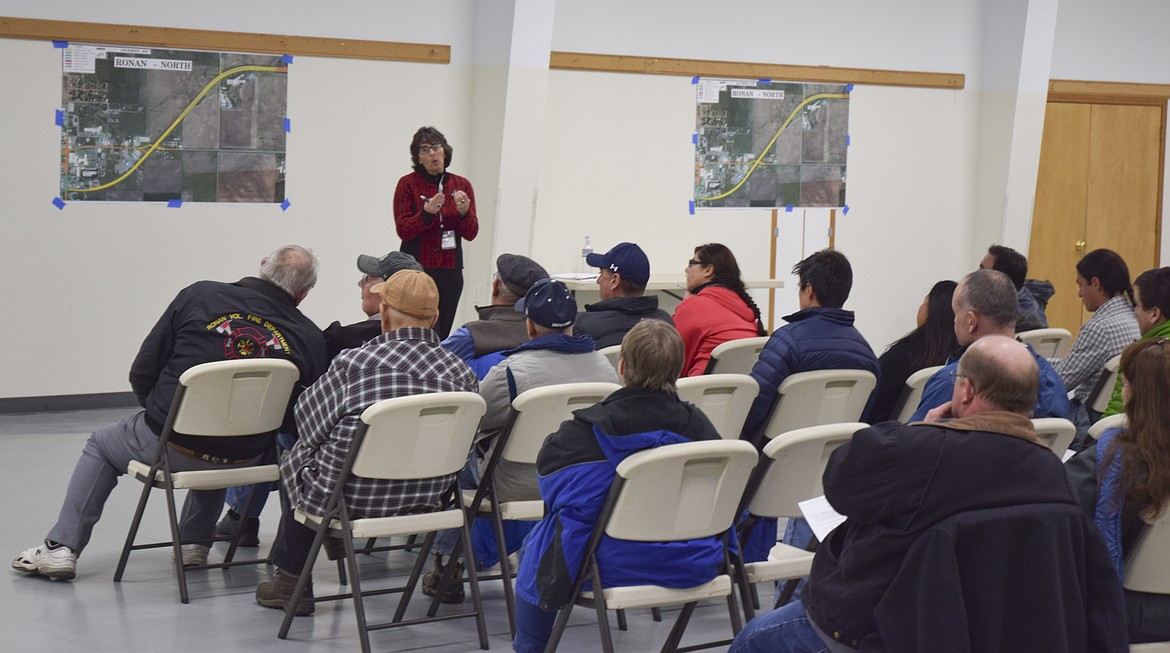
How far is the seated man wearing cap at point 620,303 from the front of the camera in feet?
16.1

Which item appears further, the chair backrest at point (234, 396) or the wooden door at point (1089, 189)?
the wooden door at point (1089, 189)

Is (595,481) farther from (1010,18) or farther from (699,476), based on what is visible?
(1010,18)

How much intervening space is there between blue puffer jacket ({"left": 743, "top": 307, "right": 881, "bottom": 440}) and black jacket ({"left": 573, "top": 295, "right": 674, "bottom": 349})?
0.84 m

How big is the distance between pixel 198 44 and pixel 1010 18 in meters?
6.05

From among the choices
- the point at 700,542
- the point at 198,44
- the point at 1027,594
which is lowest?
the point at 700,542

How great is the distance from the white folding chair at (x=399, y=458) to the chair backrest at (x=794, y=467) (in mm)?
831

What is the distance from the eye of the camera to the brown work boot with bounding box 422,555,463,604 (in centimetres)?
403

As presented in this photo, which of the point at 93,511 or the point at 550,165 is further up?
the point at 550,165

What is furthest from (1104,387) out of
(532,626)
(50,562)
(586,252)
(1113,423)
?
(586,252)

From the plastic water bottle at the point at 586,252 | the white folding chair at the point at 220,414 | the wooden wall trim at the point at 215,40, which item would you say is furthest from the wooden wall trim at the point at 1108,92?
the white folding chair at the point at 220,414

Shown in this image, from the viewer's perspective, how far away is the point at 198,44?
734 cm

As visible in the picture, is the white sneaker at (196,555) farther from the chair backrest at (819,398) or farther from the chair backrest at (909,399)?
the chair backrest at (909,399)

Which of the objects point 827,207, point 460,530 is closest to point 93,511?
point 460,530

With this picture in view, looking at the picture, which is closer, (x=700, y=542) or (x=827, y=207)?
(x=700, y=542)
